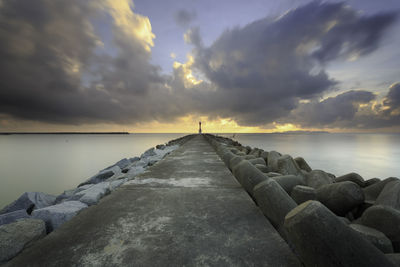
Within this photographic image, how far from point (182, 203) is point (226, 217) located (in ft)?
1.88

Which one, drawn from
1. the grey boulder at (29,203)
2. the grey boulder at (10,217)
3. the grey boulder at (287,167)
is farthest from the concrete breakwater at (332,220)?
Answer: the grey boulder at (29,203)

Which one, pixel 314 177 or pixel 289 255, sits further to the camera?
pixel 314 177

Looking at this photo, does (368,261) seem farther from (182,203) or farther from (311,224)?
(182,203)

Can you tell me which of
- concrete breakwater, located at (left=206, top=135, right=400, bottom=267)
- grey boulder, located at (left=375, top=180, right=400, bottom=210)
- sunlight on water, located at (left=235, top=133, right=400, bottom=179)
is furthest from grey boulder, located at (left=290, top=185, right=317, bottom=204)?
sunlight on water, located at (left=235, top=133, right=400, bottom=179)

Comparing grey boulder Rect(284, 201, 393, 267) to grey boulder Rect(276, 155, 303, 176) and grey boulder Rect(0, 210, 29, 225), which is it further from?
grey boulder Rect(276, 155, 303, 176)

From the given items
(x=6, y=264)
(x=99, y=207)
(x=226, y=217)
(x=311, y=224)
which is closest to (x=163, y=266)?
(x=226, y=217)

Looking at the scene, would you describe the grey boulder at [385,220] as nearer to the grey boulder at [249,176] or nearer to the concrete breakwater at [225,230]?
the concrete breakwater at [225,230]

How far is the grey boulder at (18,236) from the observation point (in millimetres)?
1307

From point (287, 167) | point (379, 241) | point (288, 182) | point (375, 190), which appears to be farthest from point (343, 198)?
point (287, 167)

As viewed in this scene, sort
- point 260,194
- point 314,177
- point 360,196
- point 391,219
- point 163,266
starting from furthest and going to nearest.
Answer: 1. point 314,177
2. point 360,196
3. point 260,194
4. point 391,219
5. point 163,266

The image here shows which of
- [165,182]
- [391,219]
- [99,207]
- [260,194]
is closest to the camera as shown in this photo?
[391,219]

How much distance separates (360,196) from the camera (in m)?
2.36

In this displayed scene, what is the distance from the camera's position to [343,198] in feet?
7.58

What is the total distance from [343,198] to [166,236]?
2.28 metres
